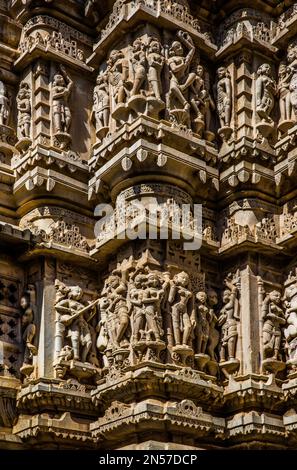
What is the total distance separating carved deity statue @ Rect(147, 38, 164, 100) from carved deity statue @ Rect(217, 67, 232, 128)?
1.17 m

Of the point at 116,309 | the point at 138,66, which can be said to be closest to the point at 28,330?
the point at 116,309

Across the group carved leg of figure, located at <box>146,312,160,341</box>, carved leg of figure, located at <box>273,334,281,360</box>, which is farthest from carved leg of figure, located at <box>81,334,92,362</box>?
carved leg of figure, located at <box>273,334,281,360</box>

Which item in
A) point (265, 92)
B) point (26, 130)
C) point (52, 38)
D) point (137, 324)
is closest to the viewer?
point (137, 324)

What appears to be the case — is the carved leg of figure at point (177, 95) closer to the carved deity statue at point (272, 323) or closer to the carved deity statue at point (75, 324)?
the carved deity statue at point (272, 323)

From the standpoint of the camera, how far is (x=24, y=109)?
49.2 feet

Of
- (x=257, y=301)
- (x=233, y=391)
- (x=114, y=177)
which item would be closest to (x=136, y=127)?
(x=114, y=177)

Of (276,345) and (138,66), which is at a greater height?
(138,66)

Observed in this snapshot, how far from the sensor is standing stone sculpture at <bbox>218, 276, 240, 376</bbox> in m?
13.3

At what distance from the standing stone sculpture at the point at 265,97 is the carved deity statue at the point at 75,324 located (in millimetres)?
3674

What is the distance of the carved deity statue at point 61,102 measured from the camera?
1471 cm

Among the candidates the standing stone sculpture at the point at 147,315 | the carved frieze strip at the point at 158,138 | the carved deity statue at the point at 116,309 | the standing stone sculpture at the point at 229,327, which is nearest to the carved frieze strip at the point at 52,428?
the carved deity statue at the point at 116,309

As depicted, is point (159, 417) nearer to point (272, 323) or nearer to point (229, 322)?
point (229, 322)

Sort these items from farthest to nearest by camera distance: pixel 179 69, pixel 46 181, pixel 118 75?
pixel 118 75, pixel 179 69, pixel 46 181

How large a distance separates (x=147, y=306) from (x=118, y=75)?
3656mm
